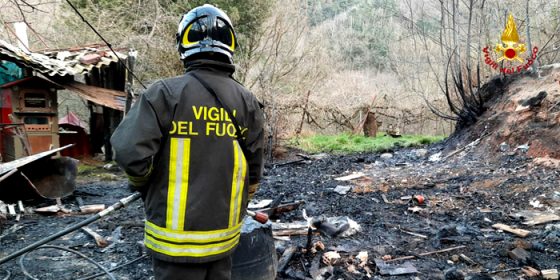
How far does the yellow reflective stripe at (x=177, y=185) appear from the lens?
200cm

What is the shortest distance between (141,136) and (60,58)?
927 centimetres

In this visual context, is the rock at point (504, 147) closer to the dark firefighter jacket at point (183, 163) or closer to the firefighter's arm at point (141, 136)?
the dark firefighter jacket at point (183, 163)

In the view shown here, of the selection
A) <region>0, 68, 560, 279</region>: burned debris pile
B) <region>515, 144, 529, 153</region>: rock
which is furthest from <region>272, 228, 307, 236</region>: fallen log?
<region>515, 144, 529, 153</region>: rock

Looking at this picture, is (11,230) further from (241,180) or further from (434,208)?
(434,208)

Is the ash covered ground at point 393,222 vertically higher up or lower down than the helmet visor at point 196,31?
lower down

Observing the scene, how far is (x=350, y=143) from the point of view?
1620cm

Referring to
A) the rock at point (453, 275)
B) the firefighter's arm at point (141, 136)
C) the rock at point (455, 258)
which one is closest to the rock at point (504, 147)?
the rock at point (455, 258)

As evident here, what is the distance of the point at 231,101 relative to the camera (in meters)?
2.18

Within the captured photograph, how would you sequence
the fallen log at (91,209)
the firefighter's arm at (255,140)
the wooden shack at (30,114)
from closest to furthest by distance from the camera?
the firefighter's arm at (255,140) → the fallen log at (91,209) → the wooden shack at (30,114)

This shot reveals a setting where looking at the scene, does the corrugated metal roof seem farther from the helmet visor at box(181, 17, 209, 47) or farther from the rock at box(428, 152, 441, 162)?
the rock at box(428, 152, 441, 162)

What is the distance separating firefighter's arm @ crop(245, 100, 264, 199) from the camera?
233 centimetres

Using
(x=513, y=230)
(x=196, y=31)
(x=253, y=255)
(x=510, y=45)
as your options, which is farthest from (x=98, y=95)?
(x=510, y=45)

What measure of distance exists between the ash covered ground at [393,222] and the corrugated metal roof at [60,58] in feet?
8.90

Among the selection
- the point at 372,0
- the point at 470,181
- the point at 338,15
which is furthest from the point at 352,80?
the point at 470,181
